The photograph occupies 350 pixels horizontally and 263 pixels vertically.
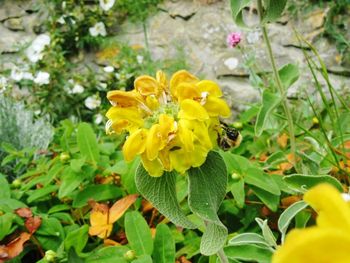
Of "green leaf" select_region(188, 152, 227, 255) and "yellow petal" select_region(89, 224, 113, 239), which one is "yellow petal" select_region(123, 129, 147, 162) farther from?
"yellow petal" select_region(89, 224, 113, 239)

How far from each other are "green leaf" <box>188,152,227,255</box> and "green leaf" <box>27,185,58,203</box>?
0.66m

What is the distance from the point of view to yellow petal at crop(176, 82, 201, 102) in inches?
28.6

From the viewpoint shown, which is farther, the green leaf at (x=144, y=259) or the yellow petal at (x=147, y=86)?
the green leaf at (x=144, y=259)

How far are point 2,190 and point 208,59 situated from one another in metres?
2.04

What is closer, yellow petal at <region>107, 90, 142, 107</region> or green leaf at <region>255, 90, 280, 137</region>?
yellow petal at <region>107, 90, 142, 107</region>

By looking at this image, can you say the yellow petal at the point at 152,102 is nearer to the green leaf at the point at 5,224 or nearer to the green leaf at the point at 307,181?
the green leaf at the point at 307,181

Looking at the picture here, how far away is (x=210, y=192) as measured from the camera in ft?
2.49

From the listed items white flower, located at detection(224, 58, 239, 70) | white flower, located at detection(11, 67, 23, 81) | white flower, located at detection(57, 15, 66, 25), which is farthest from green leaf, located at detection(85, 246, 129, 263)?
white flower, located at detection(57, 15, 66, 25)

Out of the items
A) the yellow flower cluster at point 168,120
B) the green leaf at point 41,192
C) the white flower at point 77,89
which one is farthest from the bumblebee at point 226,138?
the white flower at point 77,89

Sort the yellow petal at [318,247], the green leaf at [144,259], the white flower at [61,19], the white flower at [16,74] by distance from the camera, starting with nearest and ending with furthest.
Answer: the yellow petal at [318,247]
the green leaf at [144,259]
the white flower at [16,74]
the white flower at [61,19]

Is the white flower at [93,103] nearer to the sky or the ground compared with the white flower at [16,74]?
nearer to the ground

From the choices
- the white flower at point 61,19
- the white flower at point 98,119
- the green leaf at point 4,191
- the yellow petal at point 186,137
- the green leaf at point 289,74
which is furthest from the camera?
the white flower at point 61,19

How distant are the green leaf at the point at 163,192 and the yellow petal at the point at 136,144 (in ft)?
0.22

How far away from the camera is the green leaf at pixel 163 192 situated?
0.76 m
